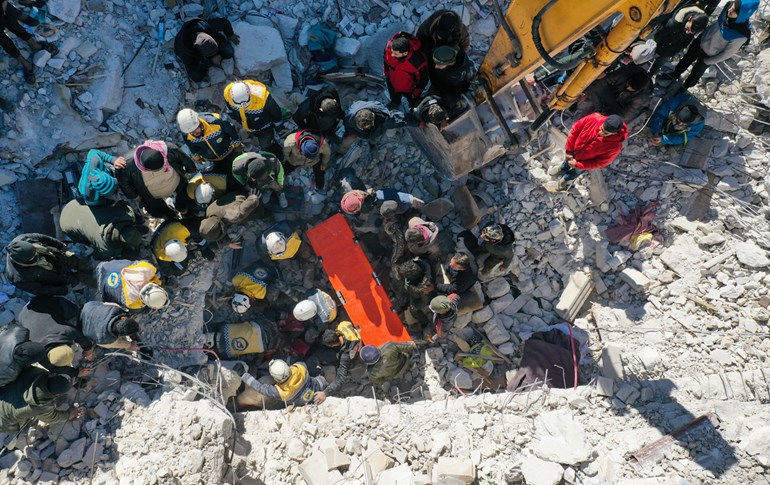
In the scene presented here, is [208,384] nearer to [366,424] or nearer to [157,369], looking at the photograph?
[157,369]

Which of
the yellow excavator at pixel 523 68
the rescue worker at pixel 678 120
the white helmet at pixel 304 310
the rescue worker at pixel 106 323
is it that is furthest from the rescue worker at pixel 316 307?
the rescue worker at pixel 678 120

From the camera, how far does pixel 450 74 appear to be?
670cm

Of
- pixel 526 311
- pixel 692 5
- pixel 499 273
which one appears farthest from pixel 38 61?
pixel 692 5

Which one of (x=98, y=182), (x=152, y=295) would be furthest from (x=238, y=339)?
(x=98, y=182)

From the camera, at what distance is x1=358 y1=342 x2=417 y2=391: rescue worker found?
7004 mm

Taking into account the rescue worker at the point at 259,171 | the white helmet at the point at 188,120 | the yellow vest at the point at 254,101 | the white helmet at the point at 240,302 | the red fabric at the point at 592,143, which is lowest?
the white helmet at the point at 240,302

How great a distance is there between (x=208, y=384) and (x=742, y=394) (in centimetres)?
665

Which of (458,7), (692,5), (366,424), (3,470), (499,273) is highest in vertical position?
(692,5)

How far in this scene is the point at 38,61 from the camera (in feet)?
23.9

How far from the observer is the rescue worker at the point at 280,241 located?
6851mm

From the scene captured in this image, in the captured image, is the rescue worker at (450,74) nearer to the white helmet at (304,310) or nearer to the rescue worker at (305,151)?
the rescue worker at (305,151)

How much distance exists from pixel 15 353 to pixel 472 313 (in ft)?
18.5

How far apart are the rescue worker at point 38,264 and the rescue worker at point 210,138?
2.02m

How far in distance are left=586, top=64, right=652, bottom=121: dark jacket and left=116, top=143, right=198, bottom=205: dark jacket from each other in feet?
18.5
